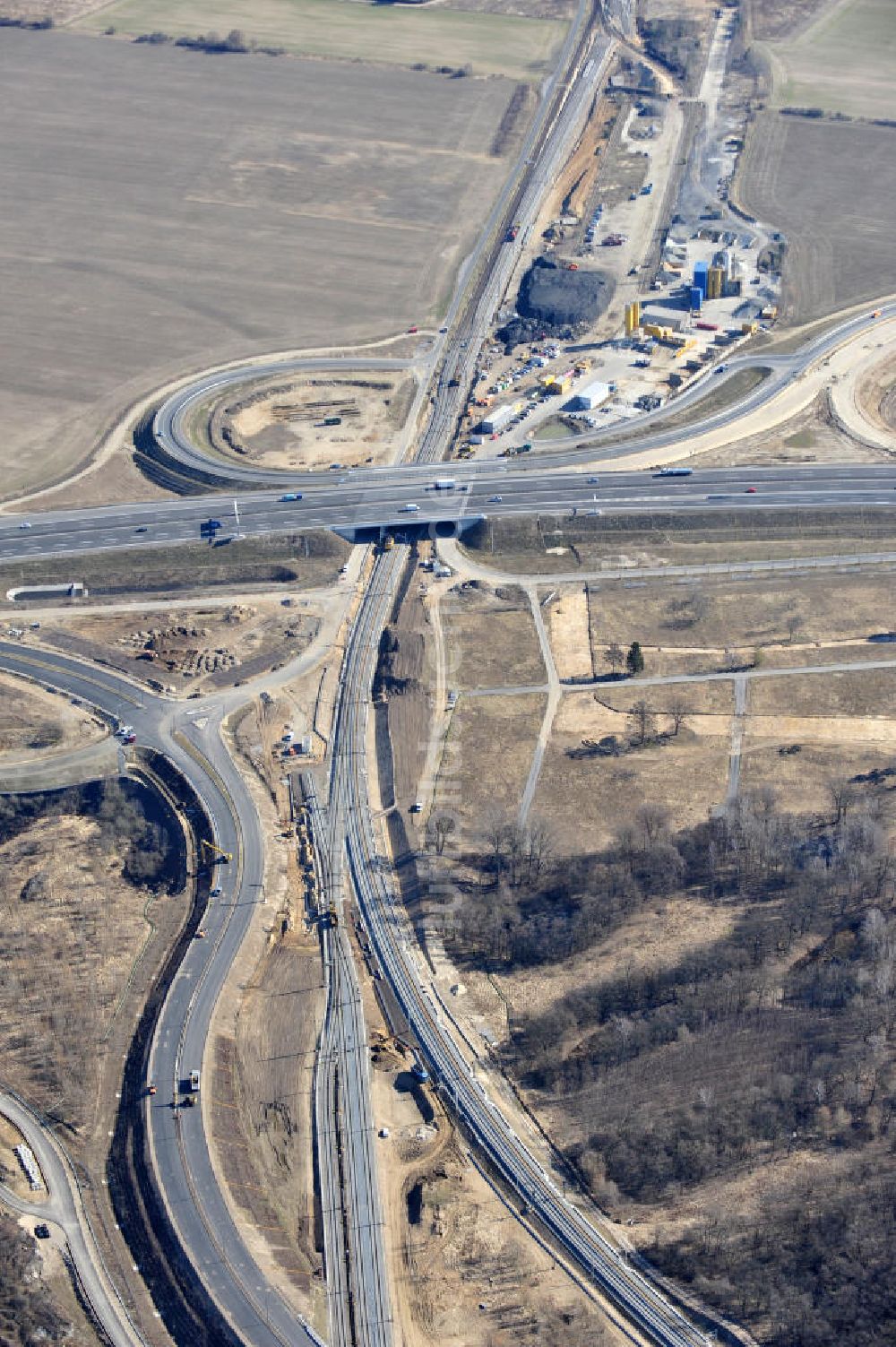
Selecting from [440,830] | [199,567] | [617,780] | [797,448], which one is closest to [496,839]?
[440,830]

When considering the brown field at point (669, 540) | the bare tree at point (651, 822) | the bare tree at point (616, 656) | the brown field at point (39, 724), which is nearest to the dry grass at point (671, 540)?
the brown field at point (669, 540)

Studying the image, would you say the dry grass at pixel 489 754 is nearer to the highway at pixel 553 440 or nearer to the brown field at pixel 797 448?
the highway at pixel 553 440

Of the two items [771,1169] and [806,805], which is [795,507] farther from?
[771,1169]

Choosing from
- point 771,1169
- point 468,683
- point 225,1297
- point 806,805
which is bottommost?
point 225,1297

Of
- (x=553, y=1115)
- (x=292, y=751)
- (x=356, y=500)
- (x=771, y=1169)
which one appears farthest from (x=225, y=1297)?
(x=356, y=500)

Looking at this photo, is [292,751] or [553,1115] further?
[292,751]

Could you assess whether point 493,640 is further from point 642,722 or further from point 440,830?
point 440,830

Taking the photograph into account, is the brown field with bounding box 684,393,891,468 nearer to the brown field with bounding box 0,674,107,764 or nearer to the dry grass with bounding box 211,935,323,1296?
the brown field with bounding box 0,674,107,764

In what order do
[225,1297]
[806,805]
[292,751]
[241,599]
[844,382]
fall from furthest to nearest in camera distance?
[844,382]
[241,599]
[292,751]
[806,805]
[225,1297]
